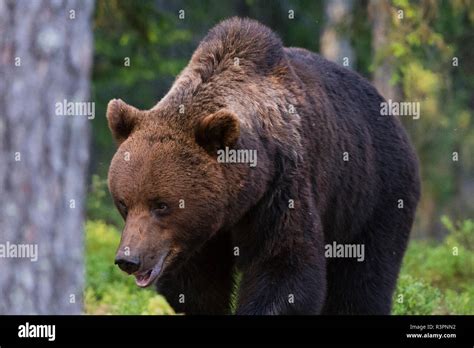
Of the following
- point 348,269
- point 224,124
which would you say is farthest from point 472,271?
point 224,124

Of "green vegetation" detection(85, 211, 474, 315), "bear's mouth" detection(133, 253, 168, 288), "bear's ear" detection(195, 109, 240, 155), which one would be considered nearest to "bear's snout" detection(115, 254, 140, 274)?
"bear's mouth" detection(133, 253, 168, 288)

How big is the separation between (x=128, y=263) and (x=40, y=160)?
970 mm

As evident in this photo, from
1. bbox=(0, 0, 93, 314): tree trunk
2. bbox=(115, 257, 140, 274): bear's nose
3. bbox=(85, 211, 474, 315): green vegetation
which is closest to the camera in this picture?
bbox=(115, 257, 140, 274): bear's nose

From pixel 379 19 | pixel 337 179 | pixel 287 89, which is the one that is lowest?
pixel 337 179

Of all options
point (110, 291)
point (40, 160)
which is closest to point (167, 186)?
point (40, 160)

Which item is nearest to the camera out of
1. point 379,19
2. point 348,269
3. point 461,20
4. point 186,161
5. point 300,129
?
point 186,161

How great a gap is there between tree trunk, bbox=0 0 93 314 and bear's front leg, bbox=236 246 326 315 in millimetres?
1113

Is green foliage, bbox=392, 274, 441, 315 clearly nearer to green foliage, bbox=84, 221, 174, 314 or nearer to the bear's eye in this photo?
green foliage, bbox=84, 221, 174, 314

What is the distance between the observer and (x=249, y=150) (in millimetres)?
6492

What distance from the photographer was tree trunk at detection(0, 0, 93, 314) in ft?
20.8

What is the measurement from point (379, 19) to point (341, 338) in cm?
856

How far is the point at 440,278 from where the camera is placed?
11.1 meters

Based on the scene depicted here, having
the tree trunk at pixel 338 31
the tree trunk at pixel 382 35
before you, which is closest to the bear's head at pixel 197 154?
the tree trunk at pixel 382 35

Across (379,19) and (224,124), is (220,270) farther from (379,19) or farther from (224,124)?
(379,19)
